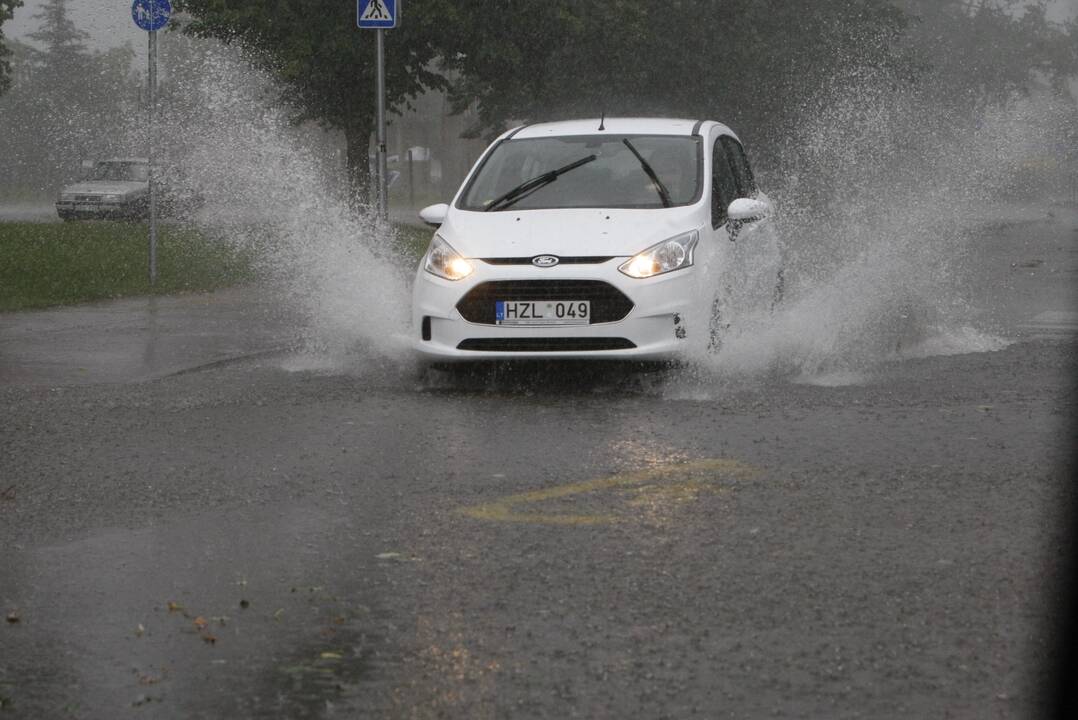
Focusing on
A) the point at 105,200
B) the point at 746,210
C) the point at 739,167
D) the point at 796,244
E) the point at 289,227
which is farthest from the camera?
the point at 105,200

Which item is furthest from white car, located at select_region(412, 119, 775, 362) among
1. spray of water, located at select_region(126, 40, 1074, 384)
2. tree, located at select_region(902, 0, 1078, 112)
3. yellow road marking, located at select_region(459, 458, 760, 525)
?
tree, located at select_region(902, 0, 1078, 112)

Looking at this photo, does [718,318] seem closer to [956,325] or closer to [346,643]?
[956,325]

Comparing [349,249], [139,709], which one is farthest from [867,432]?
[349,249]

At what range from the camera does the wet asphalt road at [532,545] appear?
16.0ft

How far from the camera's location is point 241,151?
3189 centimetres

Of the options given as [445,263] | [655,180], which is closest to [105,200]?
[655,180]

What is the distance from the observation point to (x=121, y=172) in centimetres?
4334

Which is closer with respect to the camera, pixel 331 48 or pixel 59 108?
pixel 331 48

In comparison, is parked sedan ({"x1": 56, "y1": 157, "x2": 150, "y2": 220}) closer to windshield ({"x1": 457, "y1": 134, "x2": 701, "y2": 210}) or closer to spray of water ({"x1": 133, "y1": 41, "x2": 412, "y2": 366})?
spray of water ({"x1": 133, "y1": 41, "x2": 412, "y2": 366})

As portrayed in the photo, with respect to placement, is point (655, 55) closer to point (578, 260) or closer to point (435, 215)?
point (435, 215)

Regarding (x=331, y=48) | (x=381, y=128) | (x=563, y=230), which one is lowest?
(x=563, y=230)

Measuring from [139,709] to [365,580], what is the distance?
148cm

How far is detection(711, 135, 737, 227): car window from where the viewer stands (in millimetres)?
12250

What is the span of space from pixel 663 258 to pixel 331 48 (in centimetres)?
2387
